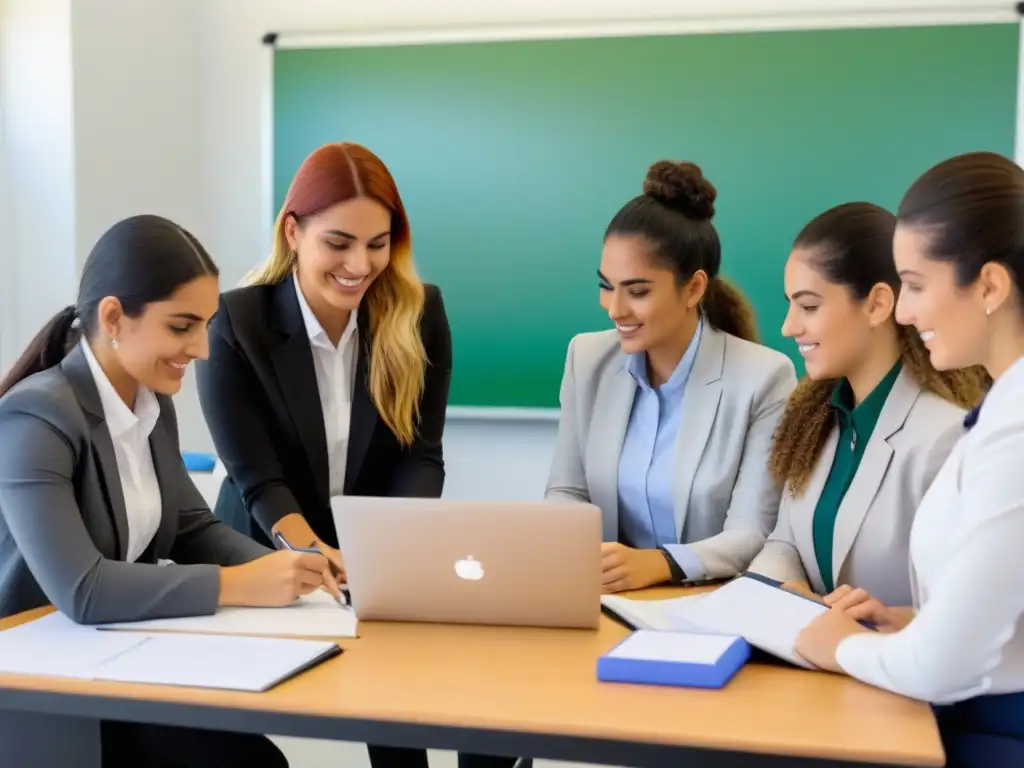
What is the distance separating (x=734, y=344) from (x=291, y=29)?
228cm

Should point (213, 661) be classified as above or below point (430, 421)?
below

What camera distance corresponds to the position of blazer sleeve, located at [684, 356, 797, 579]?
1.86 metres

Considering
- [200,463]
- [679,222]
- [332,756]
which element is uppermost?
[679,222]

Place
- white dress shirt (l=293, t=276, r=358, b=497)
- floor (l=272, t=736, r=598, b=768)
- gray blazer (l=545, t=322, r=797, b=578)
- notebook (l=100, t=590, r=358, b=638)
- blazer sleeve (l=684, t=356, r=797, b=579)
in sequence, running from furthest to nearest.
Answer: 1. floor (l=272, t=736, r=598, b=768)
2. white dress shirt (l=293, t=276, r=358, b=497)
3. gray blazer (l=545, t=322, r=797, b=578)
4. blazer sleeve (l=684, t=356, r=797, b=579)
5. notebook (l=100, t=590, r=358, b=638)

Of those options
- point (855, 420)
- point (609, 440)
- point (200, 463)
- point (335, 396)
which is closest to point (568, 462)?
point (609, 440)

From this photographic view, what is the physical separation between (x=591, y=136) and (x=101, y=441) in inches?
87.0

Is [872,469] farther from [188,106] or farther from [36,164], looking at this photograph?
[188,106]

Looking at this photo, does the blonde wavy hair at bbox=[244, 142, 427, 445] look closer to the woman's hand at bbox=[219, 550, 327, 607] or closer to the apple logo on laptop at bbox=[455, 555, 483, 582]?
the woman's hand at bbox=[219, 550, 327, 607]

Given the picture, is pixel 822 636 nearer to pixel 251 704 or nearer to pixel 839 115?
pixel 251 704

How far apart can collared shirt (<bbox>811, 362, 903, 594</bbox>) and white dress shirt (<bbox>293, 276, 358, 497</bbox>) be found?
0.94 m

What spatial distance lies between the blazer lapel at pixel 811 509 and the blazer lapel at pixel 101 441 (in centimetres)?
113

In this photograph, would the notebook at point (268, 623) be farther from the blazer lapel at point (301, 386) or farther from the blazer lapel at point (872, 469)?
the blazer lapel at point (872, 469)

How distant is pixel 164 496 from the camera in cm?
185

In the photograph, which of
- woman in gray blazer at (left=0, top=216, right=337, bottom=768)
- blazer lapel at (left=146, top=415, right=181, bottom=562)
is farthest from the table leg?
blazer lapel at (left=146, top=415, right=181, bottom=562)
